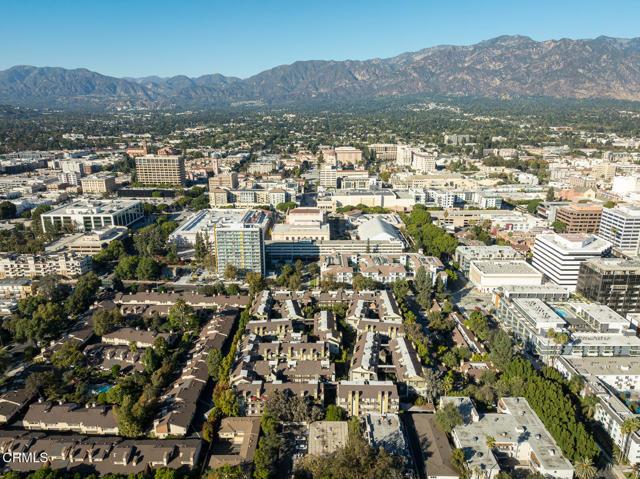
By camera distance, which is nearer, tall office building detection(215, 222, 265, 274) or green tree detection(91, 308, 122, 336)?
green tree detection(91, 308, 122, 336)

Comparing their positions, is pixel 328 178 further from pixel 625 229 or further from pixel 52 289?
pixel 52 289

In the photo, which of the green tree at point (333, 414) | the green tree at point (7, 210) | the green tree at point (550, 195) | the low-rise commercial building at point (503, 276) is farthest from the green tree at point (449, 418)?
the green tree at point (7, 210)

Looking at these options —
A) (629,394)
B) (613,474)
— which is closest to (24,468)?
(613,474)

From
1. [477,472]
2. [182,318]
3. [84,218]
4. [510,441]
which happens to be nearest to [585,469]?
[510,441]

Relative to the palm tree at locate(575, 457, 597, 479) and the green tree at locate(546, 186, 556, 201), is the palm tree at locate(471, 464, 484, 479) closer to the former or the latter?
the palm tree at locate(575, 457, 597, 479)

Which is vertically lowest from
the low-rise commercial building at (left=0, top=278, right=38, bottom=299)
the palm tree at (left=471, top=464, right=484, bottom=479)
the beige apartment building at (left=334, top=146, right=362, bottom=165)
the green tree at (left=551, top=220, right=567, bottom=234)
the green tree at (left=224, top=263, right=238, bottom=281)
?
the palm tree at (left=471, top=464, right=484, bottom=479)

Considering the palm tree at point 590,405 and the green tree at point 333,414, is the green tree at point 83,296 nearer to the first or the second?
the green tree at point 333,414

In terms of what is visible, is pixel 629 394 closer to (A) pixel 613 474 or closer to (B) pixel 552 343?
(B) pixel 552 343

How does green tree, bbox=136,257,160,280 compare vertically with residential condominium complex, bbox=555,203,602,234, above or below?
below

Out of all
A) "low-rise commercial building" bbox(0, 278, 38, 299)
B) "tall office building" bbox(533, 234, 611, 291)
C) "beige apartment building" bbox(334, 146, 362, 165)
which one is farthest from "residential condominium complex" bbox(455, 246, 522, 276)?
"beige apartment building" bbox(334, 146, 362, 165)
